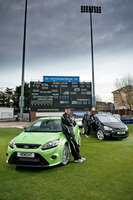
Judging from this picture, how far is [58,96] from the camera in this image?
22375mm

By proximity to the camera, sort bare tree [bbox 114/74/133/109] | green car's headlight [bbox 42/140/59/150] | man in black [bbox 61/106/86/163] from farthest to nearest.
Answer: bare tree [bbox 114/74/133/109] < man in black [bbox 61/106/86/163] < green car's headlight [bbox 42/140/59/150]

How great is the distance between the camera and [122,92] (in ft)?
119

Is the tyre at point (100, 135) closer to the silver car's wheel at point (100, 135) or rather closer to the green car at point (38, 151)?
the silver car's wheel at point (100, 135)

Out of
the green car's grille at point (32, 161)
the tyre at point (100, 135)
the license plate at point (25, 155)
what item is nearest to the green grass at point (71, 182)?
the green car's grille at point (32, 161)

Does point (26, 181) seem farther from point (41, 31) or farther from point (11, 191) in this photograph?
point (41, 31)

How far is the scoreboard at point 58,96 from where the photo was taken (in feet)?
72.8

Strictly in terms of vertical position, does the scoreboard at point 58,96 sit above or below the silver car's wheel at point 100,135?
above

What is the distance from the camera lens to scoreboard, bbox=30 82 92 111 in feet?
72.8

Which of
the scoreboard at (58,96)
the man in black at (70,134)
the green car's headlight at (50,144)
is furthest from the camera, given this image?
the scoreboard at (58,96)

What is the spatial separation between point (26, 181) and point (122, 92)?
3626 centimetres

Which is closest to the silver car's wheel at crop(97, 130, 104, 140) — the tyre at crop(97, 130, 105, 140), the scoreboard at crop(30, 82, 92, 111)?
the tyre at crop(97, 130, 105, 140)

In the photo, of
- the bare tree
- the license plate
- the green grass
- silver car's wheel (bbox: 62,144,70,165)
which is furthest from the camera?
the bare tree

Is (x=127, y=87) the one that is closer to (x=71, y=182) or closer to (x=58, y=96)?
(x=58, y=96)

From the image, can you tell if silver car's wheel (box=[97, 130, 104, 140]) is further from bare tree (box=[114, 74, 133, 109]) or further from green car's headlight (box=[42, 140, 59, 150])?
bare tree (box=[114, 74, 133, 109])
